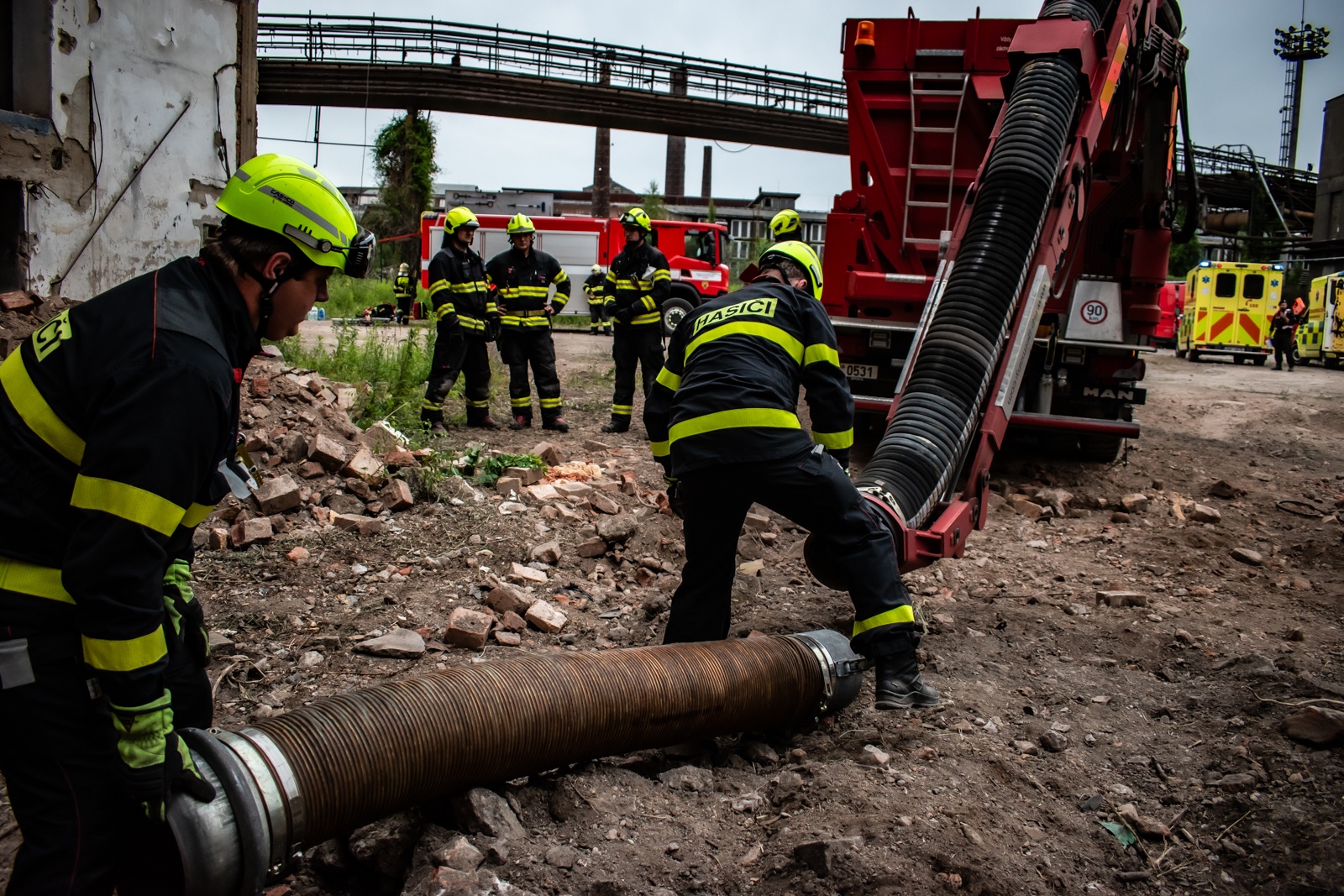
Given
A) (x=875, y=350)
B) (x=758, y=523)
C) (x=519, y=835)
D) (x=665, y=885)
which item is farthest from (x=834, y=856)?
(x=875, y=350)

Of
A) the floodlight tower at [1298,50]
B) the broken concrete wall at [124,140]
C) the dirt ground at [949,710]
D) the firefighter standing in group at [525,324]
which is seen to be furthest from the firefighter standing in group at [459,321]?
the floodlight tower at [1298,50]

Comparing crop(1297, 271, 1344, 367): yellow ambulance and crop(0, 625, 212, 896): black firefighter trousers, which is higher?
crop(1297, 271, 1344, 367): yellow ambulance

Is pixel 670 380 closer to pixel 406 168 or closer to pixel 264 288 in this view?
→ pixel 264 288

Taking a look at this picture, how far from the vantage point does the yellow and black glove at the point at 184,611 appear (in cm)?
221

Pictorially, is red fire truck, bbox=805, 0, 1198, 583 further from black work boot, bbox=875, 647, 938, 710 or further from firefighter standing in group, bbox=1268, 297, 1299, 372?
firefighter standing in group, bbox=1268, 297, 1299, 372

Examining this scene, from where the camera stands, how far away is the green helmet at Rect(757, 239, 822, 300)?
12.6 feet

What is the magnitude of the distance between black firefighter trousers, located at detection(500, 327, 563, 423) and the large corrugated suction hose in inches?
164

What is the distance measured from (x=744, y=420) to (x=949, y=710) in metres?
1.28

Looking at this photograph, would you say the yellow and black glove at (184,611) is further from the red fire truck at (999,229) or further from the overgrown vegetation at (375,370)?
the overgrown vegetation at (375,370)

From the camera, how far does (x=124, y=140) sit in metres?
6.74

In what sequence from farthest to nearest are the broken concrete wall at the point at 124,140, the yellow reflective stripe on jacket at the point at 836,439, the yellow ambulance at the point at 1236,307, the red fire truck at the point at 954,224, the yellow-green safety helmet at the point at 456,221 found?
the yellow ambulance at the point at 1236,307 < the yellow-green safety helmet at the point at 456,221 < the red fire truck at the point at 954,224 < the broken concrete wall at the point at 124,140 < the yellow reflective stripe on jacket at the point at 836,439

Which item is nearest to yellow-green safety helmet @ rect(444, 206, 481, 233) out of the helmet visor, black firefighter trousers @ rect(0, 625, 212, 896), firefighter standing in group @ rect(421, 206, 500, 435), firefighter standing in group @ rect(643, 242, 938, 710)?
firefighter standing in group @ rect(421, 206, 500, 435)

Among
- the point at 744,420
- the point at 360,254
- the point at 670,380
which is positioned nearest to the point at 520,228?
the point at 670,380

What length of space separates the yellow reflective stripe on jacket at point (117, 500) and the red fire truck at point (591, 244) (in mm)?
17525
